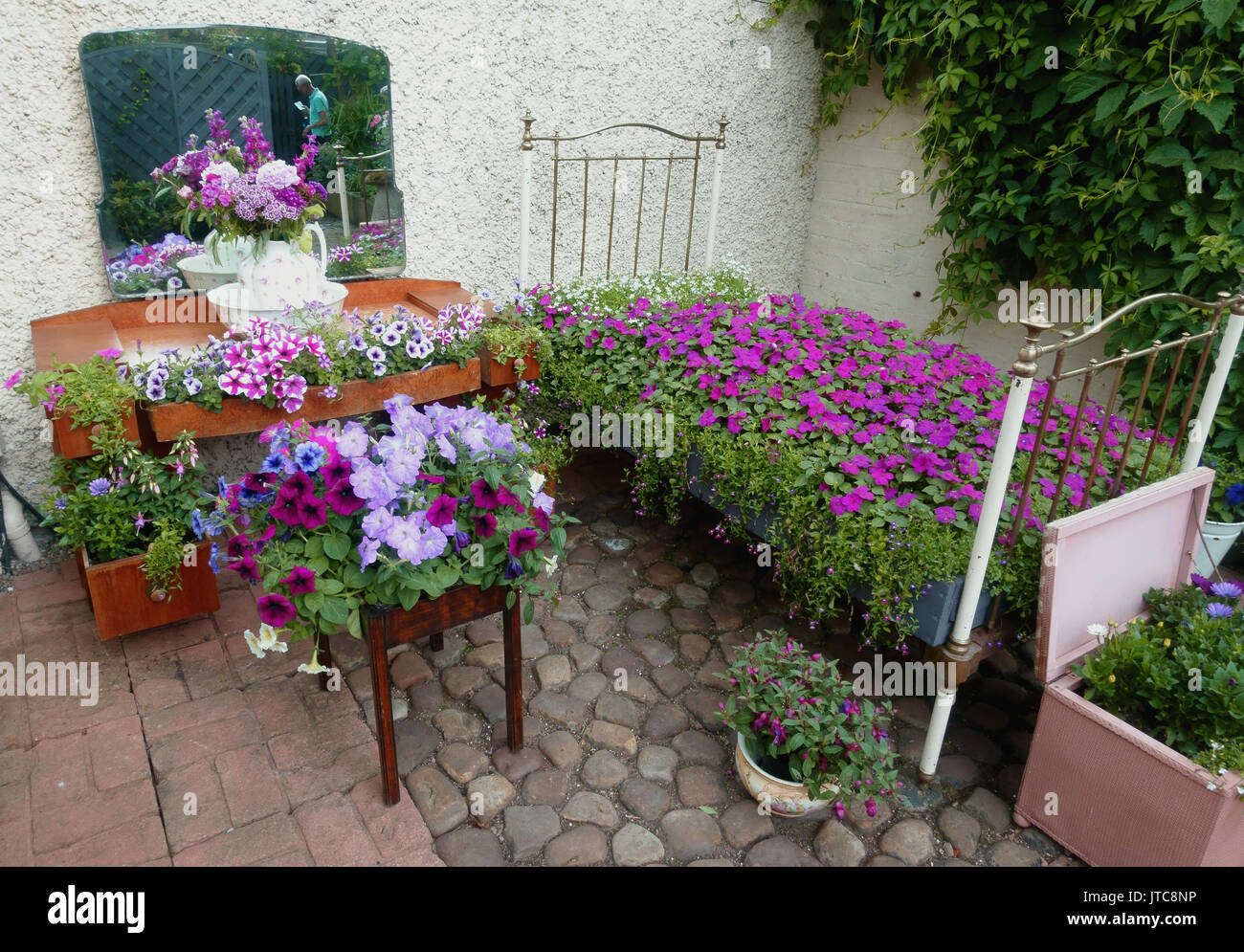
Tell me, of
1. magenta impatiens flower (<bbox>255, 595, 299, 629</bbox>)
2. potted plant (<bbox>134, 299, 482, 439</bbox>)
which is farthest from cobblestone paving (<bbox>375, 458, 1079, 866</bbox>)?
potted plant (<bbox>134, 299, 482, 439</bbox>)

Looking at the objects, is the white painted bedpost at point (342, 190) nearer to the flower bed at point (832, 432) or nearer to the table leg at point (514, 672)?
the flower bed at point (832, 432)

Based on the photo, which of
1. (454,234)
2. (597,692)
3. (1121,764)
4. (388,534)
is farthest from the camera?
→ (454,234)

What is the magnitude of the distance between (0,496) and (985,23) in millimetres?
5534

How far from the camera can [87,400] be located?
9.37 ft

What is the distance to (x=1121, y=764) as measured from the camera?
2.37m

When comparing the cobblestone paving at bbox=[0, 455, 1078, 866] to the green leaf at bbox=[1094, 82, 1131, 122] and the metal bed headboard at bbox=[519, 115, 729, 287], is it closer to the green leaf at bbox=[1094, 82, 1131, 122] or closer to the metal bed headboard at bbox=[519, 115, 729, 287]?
the metal bed headboard at bbox=[519, 115, 729, 287]

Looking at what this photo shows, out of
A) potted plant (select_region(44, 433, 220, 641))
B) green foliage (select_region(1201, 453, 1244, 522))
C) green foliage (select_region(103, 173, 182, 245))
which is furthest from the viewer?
green foliage (select_region(1201, 453, 1244, 522))

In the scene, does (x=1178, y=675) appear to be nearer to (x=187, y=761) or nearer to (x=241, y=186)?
(x=187, y=761)

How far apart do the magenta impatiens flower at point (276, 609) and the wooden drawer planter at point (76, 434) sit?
4.04ft

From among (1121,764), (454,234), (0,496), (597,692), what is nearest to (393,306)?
(454,234)

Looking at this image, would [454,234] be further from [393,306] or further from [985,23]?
[985,23]

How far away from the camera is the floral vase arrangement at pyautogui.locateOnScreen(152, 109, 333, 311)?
3143mm

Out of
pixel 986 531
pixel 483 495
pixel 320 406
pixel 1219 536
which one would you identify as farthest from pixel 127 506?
pixel 1219 536

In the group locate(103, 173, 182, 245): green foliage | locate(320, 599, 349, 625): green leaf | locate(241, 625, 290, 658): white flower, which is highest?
locate(103, 173, 182, 245): green foliage
